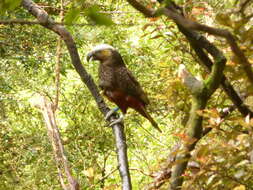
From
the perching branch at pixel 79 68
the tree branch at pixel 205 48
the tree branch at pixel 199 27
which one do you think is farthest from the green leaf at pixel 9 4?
the perching branch at pixel 79 68

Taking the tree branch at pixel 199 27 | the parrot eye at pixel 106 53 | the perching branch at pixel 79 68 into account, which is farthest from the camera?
the parrot eye at pixel 106 53

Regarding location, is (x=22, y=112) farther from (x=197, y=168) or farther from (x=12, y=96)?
(x=197, y=168)

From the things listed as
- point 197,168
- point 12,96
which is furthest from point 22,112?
point 197,168

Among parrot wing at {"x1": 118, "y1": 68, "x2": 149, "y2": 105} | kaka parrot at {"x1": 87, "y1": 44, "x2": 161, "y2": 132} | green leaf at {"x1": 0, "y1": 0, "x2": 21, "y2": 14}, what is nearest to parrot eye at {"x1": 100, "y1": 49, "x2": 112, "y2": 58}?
kaka parrot at {"x1": 87, "y1": 44, "x2": 161, "y2": 132}

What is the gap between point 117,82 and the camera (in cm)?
261

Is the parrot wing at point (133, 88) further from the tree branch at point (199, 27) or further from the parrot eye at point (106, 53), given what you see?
the tree branch at point (199, 27)

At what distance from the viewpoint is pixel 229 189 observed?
909 millimetres

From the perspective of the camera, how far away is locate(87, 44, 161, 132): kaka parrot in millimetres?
2551

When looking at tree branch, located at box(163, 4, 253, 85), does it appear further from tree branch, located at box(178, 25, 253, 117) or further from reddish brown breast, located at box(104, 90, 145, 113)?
reddish brown breast, located at box(104, 90, 145, 113)

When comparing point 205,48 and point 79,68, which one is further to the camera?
point 79,68

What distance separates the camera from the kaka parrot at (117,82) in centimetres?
255

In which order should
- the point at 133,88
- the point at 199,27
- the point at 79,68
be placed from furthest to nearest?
1. the point at 133,88
2. the point at 79,68
3. the point at 199,27

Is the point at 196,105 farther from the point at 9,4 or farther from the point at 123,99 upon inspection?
the point at 123,99

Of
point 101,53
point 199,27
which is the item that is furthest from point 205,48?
point 101,53
